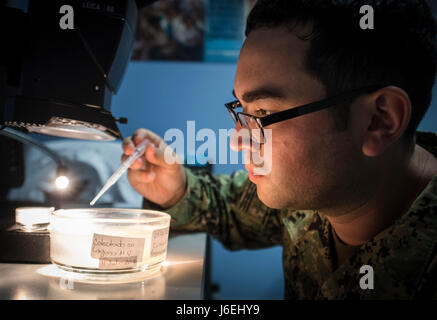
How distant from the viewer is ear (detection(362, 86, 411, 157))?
2.01 ft

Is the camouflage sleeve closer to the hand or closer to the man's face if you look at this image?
the hand

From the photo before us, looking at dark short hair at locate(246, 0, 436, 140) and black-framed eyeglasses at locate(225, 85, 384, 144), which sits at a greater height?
dark short hair at locate(246, 0, 436, 140)

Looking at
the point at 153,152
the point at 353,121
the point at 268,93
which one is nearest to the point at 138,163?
the point at 153,152

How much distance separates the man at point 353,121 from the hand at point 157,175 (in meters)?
0.32

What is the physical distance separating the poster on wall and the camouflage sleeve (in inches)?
30.6

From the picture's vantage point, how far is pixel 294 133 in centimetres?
64

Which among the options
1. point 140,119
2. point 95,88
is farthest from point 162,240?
point 140,119

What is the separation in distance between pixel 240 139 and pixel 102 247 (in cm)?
38

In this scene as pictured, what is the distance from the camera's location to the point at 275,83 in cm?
63

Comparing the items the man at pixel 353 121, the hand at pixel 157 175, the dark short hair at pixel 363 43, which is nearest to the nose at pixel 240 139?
the man at pixel 353 121

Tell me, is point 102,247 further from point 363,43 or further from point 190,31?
point 190,31

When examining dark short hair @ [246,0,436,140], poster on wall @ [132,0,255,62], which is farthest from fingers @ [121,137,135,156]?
poster on wall @ [132,0,255,62]
